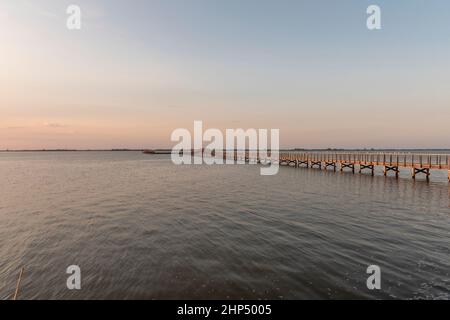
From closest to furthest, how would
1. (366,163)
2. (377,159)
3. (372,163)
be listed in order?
(372,163) < (366,163) < (377,159)

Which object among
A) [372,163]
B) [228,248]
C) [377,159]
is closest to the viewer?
[228,248]

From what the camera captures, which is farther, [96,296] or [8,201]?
[8,201]

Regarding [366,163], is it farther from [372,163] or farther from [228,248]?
[228,248]

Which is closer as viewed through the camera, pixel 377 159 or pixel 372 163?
pixel 372 163

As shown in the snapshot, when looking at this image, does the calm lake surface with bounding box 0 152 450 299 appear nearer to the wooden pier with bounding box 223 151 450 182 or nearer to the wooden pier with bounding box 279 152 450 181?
the wooden pier with bounding box 279 152 450 181

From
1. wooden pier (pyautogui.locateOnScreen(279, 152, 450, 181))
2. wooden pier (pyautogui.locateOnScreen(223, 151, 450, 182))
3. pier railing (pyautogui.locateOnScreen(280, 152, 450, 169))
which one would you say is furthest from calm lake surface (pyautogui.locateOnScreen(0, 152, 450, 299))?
wooden pier (pyautogui.locateOnScreen(223, 151, 450, 182))

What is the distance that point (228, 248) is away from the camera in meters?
13.2

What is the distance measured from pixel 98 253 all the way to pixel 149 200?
13244 mm

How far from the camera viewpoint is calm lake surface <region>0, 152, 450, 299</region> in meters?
9.38

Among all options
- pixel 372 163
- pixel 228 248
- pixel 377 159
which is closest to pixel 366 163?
pixel 372 163

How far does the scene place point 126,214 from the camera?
67.1 ft
